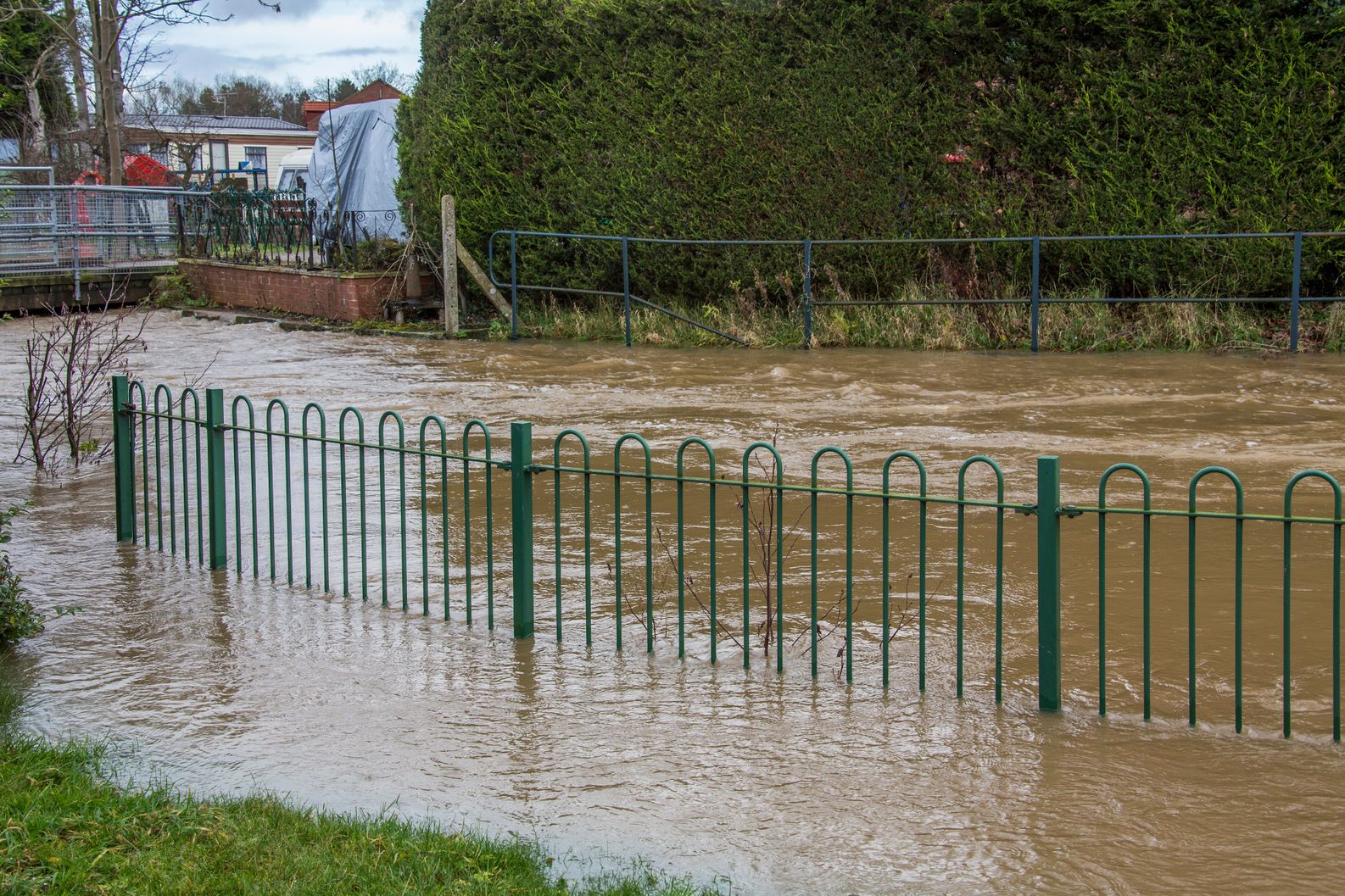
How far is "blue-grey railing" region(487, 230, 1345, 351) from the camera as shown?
1440cm

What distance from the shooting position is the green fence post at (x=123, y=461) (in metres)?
8.54

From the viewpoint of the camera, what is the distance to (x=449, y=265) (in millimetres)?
18656

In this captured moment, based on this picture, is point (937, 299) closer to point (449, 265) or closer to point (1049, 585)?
point (449, 265)

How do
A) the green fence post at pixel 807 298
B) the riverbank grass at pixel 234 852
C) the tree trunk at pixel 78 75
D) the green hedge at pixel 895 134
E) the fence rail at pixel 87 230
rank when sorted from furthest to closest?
the tree trunk at pixel 78 75, the fence rail at pixel 87 230, the green fence post at pixel 807 298, the green hedge at pixel 895 134, the riverbank grass at pixel 234 852

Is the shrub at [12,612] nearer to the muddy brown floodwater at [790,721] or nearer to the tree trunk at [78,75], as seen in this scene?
the muddy brown floodwater at [790,721]

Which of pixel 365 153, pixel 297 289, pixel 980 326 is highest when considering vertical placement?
pixel 365 153

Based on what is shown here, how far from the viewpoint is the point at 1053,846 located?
4.56 meters

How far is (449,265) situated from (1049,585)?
46.4 feet

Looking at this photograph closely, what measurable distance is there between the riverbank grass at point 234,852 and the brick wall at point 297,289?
15.6 metres

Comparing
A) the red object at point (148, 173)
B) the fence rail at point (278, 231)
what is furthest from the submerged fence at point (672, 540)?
the red object at point (148, 173)

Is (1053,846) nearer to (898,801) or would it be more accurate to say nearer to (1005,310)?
(898,801)

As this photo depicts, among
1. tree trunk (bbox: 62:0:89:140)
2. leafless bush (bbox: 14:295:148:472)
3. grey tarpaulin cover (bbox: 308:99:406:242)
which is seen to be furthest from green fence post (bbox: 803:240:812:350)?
tree trunk (bbox: 62:0:89:140)

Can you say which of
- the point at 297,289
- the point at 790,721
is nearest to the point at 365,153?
the point at 297,289

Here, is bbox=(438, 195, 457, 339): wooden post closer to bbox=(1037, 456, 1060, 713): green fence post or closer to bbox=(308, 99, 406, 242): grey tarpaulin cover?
bbox=(308, 99, 406, 242): grey tarpaulin cover
